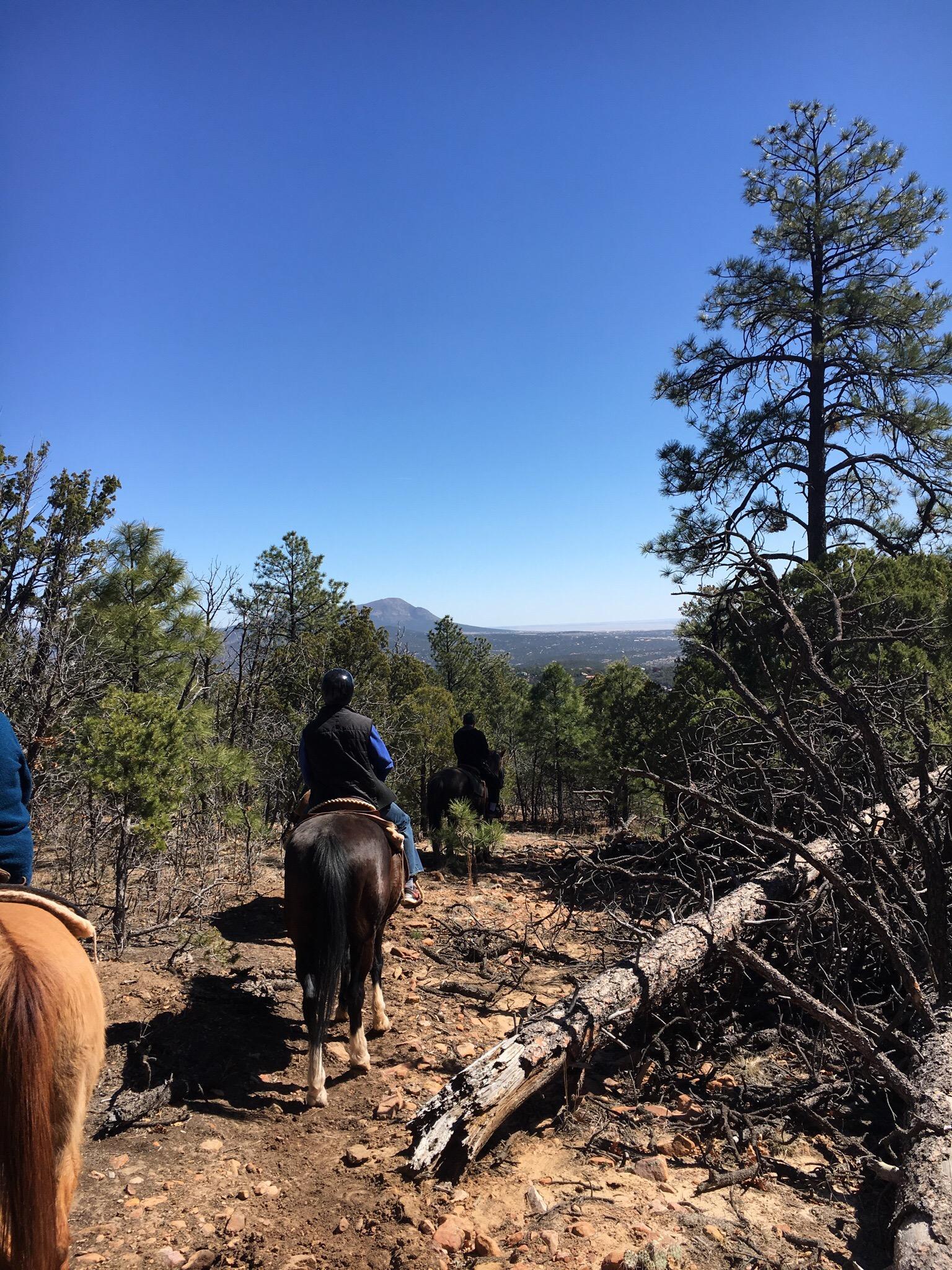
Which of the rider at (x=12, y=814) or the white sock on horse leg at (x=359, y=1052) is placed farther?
the white sock on horse leg at (x=359, y=1052)

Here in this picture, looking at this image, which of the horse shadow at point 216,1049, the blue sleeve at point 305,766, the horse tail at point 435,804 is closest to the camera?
the horse shadow at point 216,1049

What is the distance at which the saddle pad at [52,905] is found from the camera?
2492 mm

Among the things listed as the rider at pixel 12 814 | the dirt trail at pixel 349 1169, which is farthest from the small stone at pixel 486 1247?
the rider at pixel 12 814

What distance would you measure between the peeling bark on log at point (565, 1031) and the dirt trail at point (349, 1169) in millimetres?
201

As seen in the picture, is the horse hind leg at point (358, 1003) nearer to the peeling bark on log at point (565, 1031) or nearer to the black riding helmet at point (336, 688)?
the peeling bark on log at point (565, 1031)

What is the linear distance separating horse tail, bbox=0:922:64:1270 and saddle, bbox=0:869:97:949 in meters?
0.49

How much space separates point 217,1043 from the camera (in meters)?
4.29

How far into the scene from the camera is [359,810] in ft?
16.5

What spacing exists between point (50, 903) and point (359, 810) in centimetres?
262

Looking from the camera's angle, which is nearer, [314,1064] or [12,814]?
[12,814]

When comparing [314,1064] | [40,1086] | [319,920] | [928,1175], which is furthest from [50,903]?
[928,1175]

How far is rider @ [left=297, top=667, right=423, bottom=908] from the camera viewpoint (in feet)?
17.0

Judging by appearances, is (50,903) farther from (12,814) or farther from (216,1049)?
(216,1049)

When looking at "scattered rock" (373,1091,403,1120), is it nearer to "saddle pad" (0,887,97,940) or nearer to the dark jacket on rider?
"saddle pad" (0,887,97,940)
